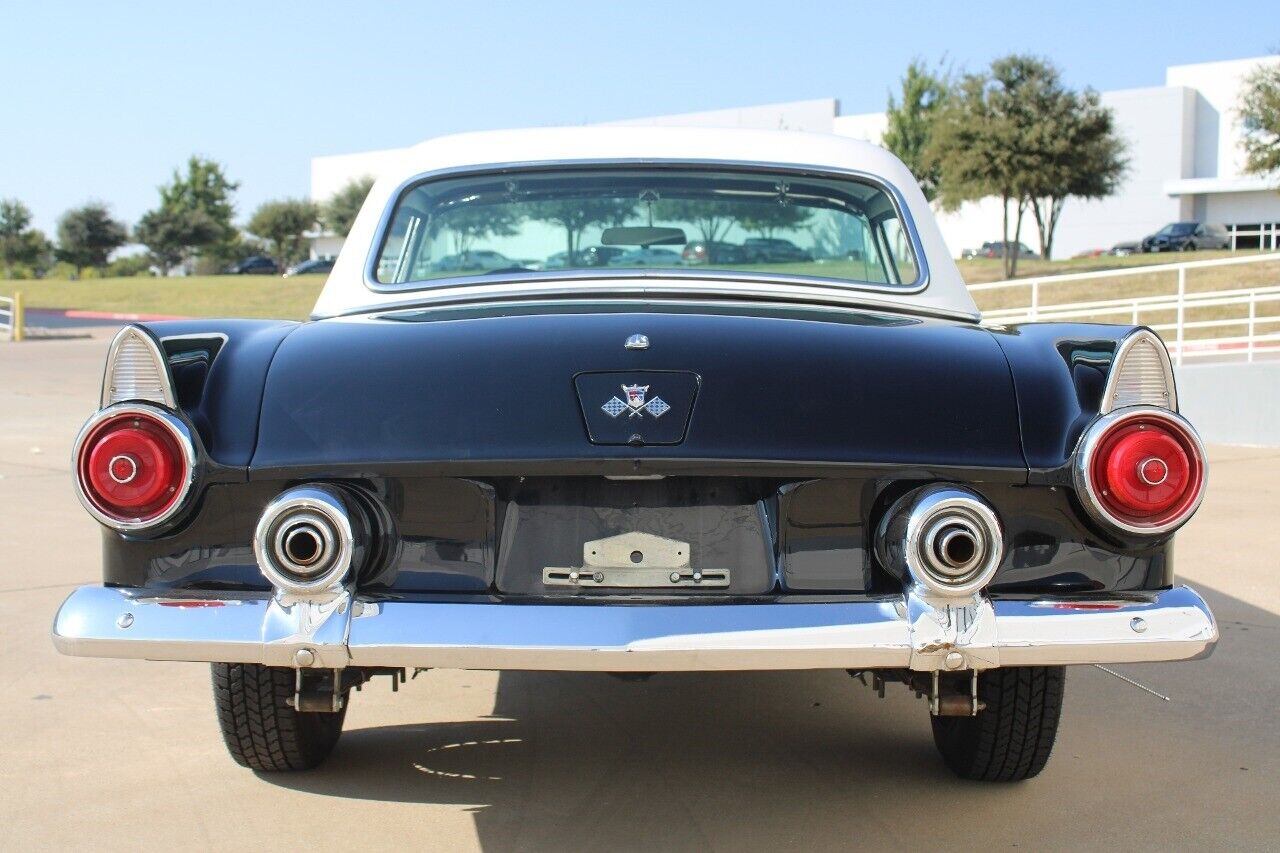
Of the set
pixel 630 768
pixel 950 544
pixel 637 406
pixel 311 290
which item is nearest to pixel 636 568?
pixel 637 406

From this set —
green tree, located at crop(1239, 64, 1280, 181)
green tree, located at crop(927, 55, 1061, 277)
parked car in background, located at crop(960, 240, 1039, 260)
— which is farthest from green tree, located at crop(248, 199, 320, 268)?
green tree, located at crop(1239, 64, 1280, 181)

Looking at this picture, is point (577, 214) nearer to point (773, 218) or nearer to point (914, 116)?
point (773, 218)

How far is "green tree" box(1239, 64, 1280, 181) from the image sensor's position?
34406 mm

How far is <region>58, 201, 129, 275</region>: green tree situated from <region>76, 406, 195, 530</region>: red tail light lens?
77696 mm

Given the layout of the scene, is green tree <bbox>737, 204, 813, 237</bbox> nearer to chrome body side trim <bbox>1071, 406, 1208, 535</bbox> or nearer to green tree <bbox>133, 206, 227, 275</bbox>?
chrome body side trim <bbox>1071, 406, 1208, 535</bbox>

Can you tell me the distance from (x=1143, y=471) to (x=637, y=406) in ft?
3.24

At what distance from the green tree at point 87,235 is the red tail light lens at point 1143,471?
7845 centimetres

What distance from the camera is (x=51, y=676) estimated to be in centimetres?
446

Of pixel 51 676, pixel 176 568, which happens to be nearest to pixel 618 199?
pixel 176 568

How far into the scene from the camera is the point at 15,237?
7594cm

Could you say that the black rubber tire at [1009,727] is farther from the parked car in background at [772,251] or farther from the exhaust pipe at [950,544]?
the parked car in background at [772,251]

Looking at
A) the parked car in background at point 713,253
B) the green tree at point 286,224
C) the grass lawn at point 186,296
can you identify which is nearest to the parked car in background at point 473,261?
the parked car in background at point 713,253

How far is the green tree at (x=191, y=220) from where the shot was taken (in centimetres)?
7475

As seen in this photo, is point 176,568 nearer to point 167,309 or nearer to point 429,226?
point 429,226
